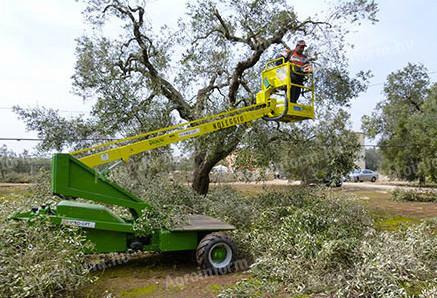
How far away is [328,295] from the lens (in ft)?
13.4

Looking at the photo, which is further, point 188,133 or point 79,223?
point 188,133

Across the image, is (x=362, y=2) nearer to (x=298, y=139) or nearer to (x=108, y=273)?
(x=298, y=139)

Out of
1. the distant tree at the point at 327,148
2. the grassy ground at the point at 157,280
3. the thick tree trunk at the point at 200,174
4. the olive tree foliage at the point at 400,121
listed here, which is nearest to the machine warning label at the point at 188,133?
the grassy ground at the point at 157,280

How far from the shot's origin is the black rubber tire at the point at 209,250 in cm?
500

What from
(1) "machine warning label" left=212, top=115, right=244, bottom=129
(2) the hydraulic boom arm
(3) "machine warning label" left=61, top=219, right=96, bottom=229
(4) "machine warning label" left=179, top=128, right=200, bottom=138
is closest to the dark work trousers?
(2) the hydraulic boom arm

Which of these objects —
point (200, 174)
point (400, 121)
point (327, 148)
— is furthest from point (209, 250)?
point (400, 121)

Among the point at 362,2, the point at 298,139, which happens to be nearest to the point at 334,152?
the point at 298,139

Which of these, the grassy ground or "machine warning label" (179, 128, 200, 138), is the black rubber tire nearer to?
the grassy ground

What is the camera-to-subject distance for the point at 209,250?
5.02 meters

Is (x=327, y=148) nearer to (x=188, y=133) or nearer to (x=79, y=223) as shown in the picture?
(x=188, y=133)

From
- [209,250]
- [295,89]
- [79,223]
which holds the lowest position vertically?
[209,250]

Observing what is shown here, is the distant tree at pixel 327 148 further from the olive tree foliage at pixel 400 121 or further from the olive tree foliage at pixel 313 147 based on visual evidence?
the olive tree foliage at pixel 400 121

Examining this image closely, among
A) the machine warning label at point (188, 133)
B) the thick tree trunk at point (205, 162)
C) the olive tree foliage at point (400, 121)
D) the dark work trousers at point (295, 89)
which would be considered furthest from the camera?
the olive tree foliage at point (400, 121)

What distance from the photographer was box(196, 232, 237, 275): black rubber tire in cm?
500
